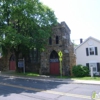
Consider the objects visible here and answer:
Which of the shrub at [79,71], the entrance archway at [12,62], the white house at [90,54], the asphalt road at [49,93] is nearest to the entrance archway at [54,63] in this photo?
the shrub at [79,71]

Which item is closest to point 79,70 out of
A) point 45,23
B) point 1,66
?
point 45,23

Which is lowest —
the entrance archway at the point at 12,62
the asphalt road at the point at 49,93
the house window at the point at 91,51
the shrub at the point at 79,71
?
the asphalt road at the point at 49,93

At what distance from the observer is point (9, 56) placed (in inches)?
1400

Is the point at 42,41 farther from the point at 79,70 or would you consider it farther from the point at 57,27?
the point at 79,70

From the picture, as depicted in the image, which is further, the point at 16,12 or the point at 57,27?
the point at 57,27

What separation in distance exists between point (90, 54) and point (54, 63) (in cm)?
650

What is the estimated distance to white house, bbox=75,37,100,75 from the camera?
28094 millimetres

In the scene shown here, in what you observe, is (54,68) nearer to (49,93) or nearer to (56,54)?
(56,54)

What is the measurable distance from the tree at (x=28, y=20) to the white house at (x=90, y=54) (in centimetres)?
685

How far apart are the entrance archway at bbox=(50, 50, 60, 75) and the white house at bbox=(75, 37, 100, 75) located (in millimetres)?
4996

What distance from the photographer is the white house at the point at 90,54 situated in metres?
28.1

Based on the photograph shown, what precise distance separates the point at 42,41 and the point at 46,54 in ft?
9.21

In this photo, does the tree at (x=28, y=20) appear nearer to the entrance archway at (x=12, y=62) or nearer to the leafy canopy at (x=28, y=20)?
the leafy canopy at (x=28, y=20)

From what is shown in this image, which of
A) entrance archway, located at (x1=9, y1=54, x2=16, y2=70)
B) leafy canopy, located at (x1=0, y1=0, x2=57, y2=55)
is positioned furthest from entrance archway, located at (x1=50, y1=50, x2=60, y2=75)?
entrance archway, located at (x1=9, y1=54, x2=16, y2=70)
